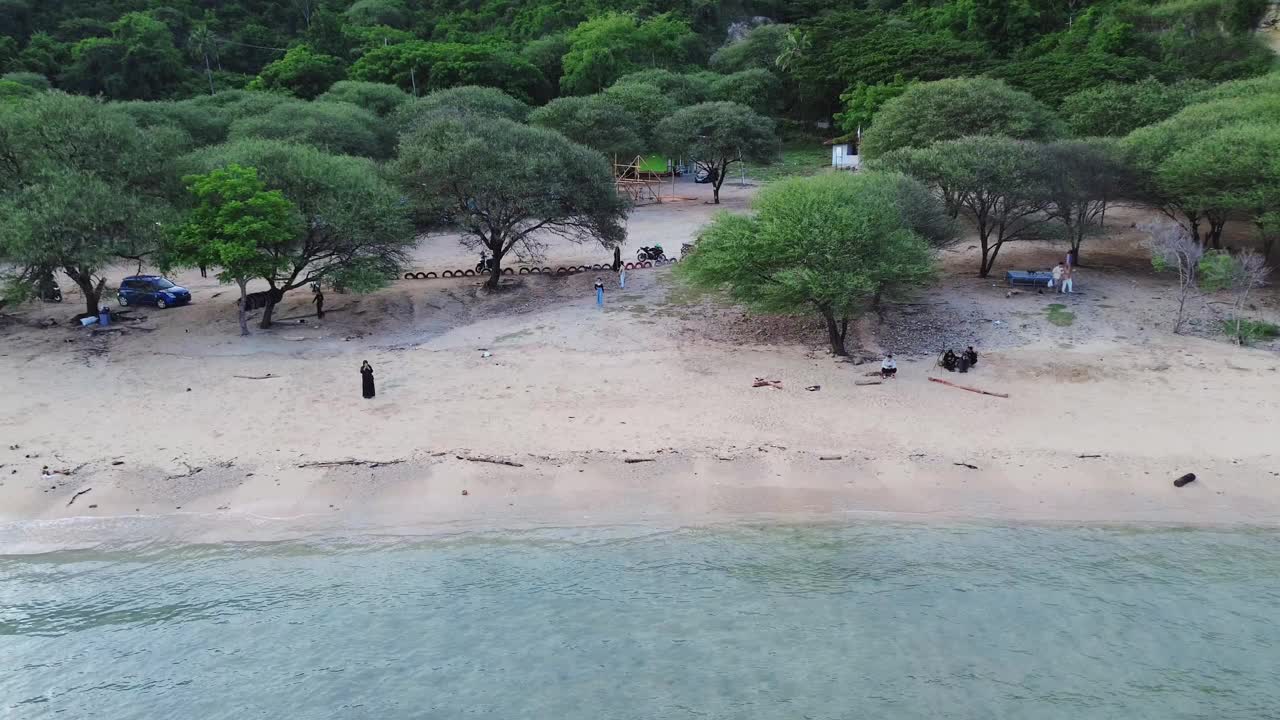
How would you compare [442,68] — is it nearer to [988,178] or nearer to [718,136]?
[718,136]

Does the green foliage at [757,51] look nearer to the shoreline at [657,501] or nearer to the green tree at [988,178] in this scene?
the green tree at [988,178]

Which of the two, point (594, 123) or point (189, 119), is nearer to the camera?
point (189, 119)

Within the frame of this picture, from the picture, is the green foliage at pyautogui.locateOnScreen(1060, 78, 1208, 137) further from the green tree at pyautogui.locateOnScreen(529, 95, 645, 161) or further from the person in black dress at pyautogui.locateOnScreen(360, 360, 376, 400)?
the person in black dress at pyautogui.locateOnScreen(360, 360, 376, 400)

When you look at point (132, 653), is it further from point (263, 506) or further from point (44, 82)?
point (44, 82)

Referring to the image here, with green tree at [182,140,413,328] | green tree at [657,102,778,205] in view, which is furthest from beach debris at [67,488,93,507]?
green tree at [657,102,778,205]

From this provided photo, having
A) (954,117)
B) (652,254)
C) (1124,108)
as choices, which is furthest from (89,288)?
(1124,108)

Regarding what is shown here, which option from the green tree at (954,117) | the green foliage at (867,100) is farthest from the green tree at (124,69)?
the green tree at (954,117)
